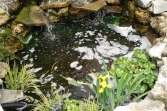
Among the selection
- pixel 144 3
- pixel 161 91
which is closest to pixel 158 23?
pixel 144 3

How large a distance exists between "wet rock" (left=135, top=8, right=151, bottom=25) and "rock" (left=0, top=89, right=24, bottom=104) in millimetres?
4053

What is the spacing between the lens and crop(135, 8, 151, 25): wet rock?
6.87 meters

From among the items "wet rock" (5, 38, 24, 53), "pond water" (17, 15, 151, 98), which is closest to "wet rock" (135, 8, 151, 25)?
"pond water" (17, 15, 151, 98)

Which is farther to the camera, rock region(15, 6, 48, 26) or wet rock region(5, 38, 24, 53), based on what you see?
rock region(15, 6, 48, 26)

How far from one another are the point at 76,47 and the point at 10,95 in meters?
2.39

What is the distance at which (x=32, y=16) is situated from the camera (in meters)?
6.78

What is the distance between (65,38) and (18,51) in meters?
1.36

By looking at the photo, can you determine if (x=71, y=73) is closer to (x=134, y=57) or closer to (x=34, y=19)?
(x=134, y=57)

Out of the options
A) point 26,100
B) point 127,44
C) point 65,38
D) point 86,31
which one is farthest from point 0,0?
point 127,44

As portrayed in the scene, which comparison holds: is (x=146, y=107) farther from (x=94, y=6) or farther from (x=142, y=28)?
(x=94, y=6)

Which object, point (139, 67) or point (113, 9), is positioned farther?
point (113, 9)

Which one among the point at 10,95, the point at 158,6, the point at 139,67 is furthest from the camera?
the point at 158,6

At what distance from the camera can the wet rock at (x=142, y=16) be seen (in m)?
6.87

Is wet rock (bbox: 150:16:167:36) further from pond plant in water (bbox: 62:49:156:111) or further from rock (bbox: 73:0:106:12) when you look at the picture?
rock (bbox: 73:0:106:12)
